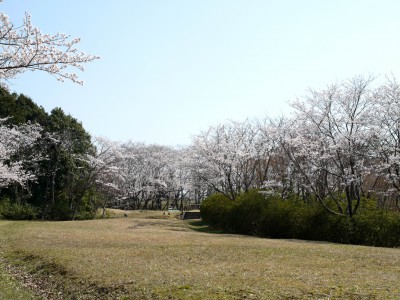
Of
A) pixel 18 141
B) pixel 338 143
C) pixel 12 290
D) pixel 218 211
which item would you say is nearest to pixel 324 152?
pixel 338 143

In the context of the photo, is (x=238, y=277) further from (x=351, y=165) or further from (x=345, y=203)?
(x=345, y=203)

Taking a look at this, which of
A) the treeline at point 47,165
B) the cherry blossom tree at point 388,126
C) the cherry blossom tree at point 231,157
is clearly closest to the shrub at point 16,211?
the treeline at point 47,165

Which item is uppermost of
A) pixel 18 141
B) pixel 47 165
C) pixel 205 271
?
pixel 18 141

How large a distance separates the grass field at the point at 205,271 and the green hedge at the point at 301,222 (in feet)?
15.2

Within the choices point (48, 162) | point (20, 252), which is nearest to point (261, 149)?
point (48, 162)

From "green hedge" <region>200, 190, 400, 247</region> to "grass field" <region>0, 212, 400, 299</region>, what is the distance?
4622 mm

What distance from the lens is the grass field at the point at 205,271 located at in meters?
7.65

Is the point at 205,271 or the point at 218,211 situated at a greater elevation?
the point at 218,211

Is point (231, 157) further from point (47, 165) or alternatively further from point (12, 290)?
point (12, 290)

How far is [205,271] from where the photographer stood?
9898 millimetres

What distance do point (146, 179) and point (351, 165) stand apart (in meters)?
44.2

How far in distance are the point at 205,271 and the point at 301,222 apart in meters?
11.9

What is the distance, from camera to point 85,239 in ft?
58.5

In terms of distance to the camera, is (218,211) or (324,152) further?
(218,211)
